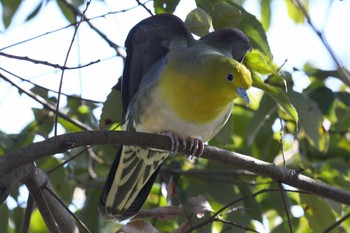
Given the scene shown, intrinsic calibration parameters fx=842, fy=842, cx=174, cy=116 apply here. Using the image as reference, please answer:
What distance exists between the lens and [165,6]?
395 centimetres

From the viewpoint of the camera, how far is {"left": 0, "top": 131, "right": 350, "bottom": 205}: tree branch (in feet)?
9.86

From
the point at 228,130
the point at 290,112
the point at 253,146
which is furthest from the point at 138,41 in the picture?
the point at 253,146

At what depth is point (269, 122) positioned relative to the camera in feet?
15.7

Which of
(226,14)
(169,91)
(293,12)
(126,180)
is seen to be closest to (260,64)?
(226,14)

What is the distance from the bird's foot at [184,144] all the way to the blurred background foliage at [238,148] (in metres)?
0.19

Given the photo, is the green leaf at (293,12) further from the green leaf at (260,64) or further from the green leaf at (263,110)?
the green leaf at (260,64)

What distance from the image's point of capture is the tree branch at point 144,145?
3006mm

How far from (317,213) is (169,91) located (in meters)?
0.94

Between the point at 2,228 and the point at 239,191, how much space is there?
1.45 m

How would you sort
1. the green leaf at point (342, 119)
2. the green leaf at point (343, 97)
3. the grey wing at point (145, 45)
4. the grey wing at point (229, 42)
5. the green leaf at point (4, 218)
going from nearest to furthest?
the grey wing at point (229, 42) < the grey wing at point (145, 45) < the green leaf at point (4, 218) < the green leaf at point (343, 97) < the green leaf at point (342, 119)

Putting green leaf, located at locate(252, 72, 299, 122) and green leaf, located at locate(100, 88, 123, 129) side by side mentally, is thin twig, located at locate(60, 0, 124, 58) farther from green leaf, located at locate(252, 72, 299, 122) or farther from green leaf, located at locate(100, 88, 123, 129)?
green leaf, located at locate(252, 72, 299, 122)

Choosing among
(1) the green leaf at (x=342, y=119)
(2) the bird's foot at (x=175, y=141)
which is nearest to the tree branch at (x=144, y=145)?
(2) the bird's foot at (x=175, y=141)

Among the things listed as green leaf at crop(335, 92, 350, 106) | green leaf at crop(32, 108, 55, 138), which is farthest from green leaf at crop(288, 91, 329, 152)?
green leaf at crop(32, 108, 55, 138)

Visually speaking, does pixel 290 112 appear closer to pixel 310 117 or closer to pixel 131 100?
pixel 310 117
